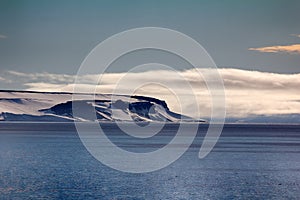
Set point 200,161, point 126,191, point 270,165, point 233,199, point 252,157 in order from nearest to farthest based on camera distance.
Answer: point 233,199 < point 126,191 < point 270,165 < point 200,161 < point 252,157

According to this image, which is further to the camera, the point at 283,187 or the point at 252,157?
the point at 252,157

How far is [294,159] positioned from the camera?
4508 inches

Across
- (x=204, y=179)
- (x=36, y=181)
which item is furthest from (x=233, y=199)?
(x=36, y=181)

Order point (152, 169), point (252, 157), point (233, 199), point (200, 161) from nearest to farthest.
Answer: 1. point (233, 199)
2. point (152, 169)
3. point (200, 161)
4. point (252, 157)

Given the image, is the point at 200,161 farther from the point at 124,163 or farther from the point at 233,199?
the point at 233,199

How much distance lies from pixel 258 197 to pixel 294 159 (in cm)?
5463

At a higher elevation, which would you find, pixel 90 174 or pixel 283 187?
pixel 90 174

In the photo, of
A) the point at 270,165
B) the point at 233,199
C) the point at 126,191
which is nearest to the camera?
the point at 233,199

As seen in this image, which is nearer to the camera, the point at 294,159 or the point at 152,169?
the point at 152,169

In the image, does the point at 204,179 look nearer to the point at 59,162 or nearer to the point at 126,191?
the point at 126,191

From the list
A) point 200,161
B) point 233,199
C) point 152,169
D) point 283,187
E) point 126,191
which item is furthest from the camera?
point 200,161

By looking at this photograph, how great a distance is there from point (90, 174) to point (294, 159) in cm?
4824

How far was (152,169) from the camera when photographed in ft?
301

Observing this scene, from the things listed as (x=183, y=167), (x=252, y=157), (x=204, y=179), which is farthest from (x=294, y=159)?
(x=204, y=179)
